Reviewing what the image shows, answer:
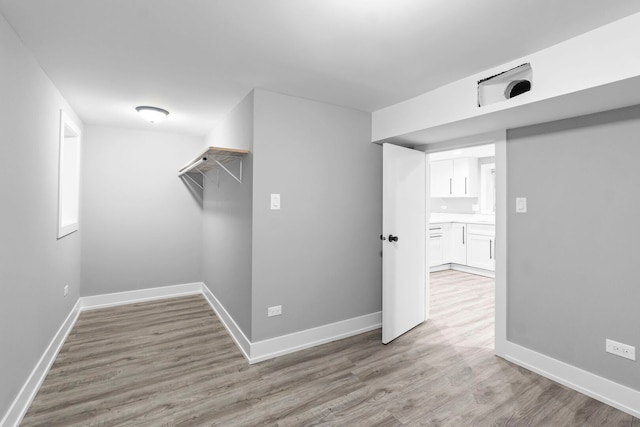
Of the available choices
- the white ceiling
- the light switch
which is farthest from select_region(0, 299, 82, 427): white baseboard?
the white ceiling

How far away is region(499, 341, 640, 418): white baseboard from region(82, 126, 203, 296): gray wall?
4.07 meters

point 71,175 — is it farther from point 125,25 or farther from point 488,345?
point 488,345

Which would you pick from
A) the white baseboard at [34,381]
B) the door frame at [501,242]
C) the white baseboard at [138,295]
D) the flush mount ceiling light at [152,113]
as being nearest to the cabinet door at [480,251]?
the door frame at [501,242]

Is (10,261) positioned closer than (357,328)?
Yes

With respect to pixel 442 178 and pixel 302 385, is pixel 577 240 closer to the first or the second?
pixel 302 385

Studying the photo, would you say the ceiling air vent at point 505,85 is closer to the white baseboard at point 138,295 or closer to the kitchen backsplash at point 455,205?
the white baseboard at point 138,295

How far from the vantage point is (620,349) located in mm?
2018

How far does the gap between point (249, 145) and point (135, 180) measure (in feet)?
7.97

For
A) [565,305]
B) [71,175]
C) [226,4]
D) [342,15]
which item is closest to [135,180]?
[71,175]

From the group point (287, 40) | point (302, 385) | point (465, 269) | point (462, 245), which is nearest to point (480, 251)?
point (462, 245)

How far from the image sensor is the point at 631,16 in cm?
157

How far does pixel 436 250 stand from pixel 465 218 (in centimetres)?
95

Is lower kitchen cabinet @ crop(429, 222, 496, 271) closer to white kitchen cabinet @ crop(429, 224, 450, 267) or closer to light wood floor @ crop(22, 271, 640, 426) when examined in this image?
white kitchen cabinet @ crop(429, 224, 450, 267)

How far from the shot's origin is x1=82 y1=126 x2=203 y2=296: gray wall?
3980mm
